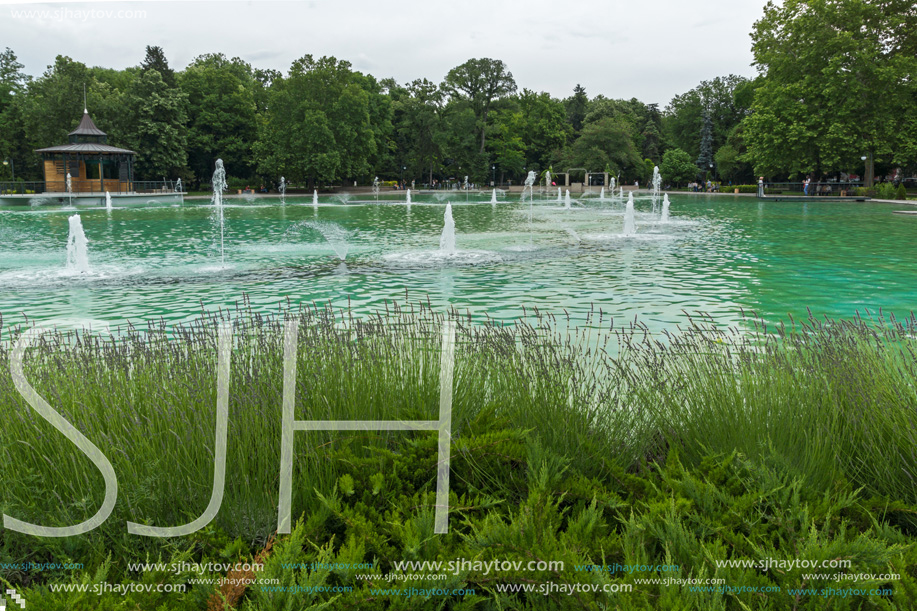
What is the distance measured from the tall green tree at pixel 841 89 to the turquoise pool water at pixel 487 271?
22.0 metres

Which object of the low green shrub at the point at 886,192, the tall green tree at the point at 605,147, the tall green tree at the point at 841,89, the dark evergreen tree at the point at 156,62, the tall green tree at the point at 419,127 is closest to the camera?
the low green shrub at the point at 886,192

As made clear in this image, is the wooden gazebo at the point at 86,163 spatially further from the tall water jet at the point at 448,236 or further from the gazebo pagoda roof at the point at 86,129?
the tall water jet at the point at 448,236

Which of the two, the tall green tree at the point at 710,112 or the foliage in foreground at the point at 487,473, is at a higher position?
the tall green tree at the point at 710,112

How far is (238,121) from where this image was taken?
62.7 metres

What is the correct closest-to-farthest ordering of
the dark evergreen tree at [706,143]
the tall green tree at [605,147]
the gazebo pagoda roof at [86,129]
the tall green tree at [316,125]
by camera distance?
1. the gazebo pagoda roof at [86,129]
2. the tall green tree at [316,125]
3. the dark evergreen tree at [706,143]
4. the tall green tree at [605,147]

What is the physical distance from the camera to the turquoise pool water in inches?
402

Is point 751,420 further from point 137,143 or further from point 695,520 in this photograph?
point 137,143

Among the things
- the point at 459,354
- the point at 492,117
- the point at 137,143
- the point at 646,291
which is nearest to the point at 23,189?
the point at 137,143

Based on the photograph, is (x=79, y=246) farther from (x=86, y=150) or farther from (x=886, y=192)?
(x=886, y=192)

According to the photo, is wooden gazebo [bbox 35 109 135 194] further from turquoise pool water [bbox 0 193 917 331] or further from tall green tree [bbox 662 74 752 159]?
tall green tree [bbox 662 74 752 159]

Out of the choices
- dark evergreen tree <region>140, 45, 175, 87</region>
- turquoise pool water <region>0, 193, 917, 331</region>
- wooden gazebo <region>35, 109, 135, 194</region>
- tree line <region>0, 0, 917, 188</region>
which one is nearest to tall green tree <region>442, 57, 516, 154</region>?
tree line <region>0, 0, 917, 188</region>

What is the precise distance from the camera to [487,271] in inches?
541

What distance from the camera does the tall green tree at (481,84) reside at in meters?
73.0

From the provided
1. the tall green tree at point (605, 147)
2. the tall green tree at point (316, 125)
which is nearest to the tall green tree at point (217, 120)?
the tall green tree at point (316, 125)
